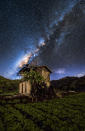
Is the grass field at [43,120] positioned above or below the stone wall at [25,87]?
below

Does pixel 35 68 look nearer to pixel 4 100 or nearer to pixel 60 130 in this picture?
pixel 4 100

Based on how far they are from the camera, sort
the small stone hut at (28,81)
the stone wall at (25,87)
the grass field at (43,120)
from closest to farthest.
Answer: the grass field at (43,120) < the stone wall at (25,87) < the small stone hut at (28,81)

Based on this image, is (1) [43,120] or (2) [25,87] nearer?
(1) [43,120]

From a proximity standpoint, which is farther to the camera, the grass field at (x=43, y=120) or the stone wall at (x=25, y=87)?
the stone wall at (x=25, y=87)

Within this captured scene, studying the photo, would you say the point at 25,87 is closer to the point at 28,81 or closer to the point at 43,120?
the point at 28,81

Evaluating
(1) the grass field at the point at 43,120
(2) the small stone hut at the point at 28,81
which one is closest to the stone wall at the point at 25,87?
(2) the small stone hut at the point at 28,81

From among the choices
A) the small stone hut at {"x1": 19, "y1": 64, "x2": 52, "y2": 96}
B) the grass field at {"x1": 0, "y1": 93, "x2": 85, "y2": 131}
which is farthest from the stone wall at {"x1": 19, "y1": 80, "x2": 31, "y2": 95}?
the grass field at {"x1": 0, "y1": 93, "x2": 85, "y2": 131}

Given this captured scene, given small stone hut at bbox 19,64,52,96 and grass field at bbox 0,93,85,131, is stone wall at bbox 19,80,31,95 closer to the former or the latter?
small stone hut at bbox 19,64,52,96

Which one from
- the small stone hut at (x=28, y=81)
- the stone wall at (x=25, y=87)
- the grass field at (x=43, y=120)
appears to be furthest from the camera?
the small stone hut at (x=28, y=81)

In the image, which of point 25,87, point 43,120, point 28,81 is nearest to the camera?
point 43,120

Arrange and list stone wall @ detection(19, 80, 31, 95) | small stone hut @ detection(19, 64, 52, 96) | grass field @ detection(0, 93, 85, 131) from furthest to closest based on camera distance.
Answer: small stone hut @ detection(19, 64, 52, 96)
stone wall @ detection(19, 80, 31, 95)
grass field @ detection(0, 93, 85, 131)

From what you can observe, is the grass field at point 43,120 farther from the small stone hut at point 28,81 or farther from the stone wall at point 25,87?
the stone wall at point 25,87

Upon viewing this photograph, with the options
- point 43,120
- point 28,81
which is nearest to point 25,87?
point 28,81

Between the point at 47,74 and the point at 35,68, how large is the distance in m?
4.68
